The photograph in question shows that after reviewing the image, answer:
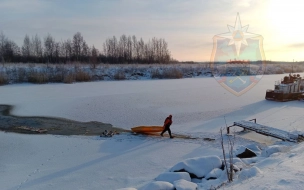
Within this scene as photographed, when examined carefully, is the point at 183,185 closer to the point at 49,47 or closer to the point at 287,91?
the point at 287,91

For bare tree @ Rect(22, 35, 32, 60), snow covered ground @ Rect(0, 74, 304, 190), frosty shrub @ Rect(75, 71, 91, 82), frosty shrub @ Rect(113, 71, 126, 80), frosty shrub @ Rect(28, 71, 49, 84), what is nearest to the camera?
snow covered ground @ Rect(0, 74, 304, 190)

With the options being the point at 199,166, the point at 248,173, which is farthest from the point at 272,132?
the point at 248,173

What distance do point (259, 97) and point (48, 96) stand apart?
39.3 feet

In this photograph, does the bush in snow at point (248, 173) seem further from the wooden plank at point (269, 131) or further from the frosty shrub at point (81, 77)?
the frosty shrub at point (81, 77)

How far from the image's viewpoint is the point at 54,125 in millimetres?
8953

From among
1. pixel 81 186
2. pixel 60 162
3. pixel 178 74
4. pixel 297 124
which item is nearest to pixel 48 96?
pixel 60 162

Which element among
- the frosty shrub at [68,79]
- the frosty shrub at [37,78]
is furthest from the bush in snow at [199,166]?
the frosty shrub at [37,78]

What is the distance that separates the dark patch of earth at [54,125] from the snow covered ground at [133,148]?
1.60 feet

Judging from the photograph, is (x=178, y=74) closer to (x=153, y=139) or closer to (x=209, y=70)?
(x=209, y=70)

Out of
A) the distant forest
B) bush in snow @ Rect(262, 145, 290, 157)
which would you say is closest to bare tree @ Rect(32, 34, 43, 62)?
the distant forest

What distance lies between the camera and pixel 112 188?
4387mm

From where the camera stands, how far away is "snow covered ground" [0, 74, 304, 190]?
447cm

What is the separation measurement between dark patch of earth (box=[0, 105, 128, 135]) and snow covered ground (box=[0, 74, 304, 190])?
489mm

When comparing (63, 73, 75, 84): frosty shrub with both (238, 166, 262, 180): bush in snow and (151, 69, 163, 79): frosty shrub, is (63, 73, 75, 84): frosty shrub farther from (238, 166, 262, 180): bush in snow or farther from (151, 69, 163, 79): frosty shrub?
(238, 166, 262, 180): bush in snow
